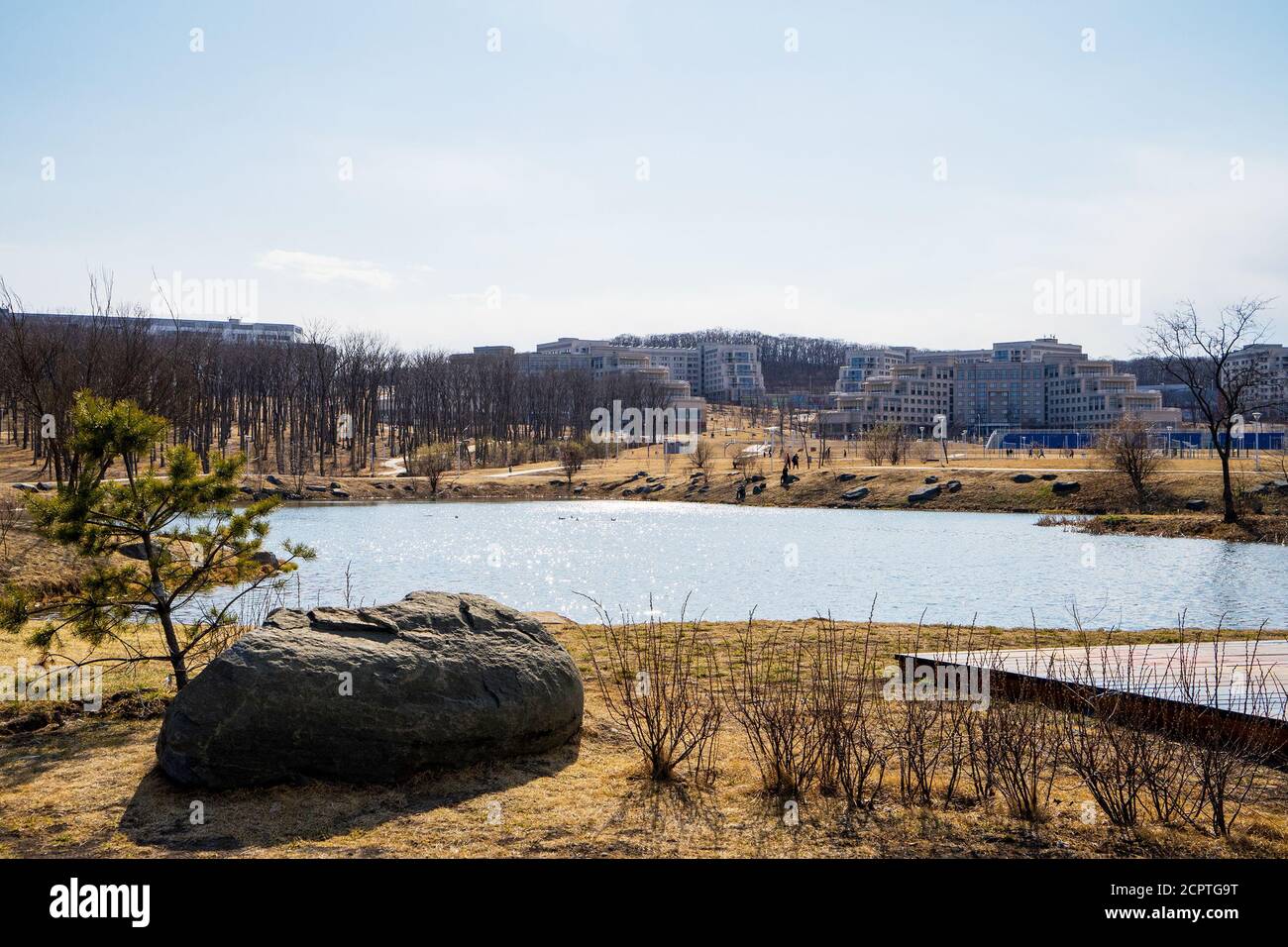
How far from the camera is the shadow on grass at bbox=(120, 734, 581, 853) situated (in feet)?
18.0

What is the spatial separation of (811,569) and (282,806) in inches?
733

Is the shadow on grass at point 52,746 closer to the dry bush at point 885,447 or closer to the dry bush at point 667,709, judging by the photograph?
the dry bush at point 667,709

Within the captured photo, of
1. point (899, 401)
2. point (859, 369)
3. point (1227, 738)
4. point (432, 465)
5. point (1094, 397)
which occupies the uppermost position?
point (859, 369)

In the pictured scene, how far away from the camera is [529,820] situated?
18.8 ft

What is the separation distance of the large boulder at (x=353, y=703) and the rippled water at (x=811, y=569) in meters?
4.10

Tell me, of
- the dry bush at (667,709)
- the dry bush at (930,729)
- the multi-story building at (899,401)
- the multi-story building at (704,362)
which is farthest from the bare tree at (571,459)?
the multi-story building at (704,362)

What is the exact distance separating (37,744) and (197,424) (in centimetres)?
6873

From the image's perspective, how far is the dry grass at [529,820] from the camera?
5.31 meters

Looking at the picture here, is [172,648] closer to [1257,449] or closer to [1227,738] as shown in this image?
[1227,738]

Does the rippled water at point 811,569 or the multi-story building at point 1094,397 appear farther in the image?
the multi-story building at point 1094,397

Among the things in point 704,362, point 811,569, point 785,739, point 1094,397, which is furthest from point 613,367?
point 785,739

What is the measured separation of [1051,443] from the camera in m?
99.6

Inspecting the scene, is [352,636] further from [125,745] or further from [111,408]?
[111,408]

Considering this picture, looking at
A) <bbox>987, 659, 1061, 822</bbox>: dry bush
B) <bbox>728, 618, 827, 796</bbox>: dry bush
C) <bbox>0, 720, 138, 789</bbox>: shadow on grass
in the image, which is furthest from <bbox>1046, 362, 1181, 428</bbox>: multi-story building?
<bbox>0, 720, 138, 789</bbox>: shadow on grass
